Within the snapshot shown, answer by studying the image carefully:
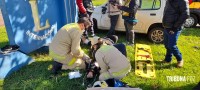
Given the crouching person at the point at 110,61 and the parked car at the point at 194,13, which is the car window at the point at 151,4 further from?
the crouching person at the point at 110,61

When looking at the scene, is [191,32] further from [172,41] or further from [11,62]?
[11,62]

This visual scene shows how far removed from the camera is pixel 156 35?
752 cm

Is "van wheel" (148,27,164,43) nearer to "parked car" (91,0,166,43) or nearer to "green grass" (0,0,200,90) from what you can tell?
"parked car" (91,0,166,43)

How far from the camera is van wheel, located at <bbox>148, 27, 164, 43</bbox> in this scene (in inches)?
293

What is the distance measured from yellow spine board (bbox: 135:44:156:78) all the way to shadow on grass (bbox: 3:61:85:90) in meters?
1.58

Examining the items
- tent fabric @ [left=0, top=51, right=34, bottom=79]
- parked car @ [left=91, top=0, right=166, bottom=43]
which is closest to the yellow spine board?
parked car @ [left=91, top=0, right=166, bottom=43]

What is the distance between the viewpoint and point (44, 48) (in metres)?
6.95

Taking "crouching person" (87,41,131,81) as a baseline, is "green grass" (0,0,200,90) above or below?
below

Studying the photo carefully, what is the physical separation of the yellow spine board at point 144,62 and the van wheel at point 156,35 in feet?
1.53

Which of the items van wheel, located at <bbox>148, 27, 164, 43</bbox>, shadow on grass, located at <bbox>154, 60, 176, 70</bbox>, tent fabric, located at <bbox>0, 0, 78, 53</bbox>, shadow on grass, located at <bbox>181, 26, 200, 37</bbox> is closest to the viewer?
tent fabric, located at <bbox>0, 0, 78, 53</bbox>

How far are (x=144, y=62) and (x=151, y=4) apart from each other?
2.17 metres

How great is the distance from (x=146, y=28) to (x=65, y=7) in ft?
9.01

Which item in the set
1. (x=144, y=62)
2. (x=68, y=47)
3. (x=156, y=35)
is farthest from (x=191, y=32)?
(x=68, y=47)

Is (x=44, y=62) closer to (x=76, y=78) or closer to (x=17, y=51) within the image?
(x=17, y=51)
